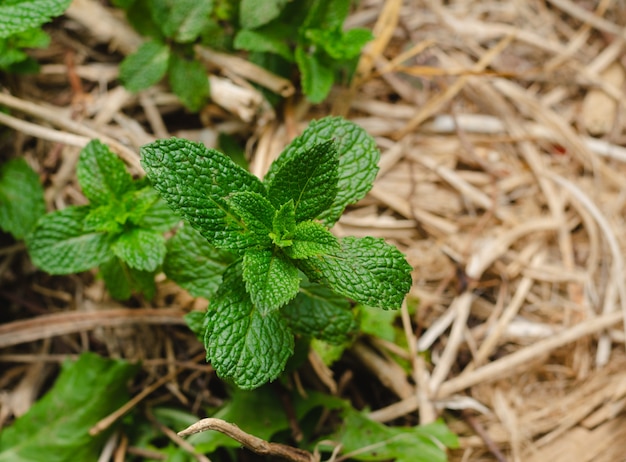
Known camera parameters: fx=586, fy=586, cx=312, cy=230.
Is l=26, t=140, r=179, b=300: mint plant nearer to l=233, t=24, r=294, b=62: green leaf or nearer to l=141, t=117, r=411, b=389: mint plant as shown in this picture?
l=141, t=117, r=411, b=389: mint plant

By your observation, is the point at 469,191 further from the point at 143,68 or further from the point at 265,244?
the point at 143,68

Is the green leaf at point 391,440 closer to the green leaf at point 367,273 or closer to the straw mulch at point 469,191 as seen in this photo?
the straw mulch at point 469,191

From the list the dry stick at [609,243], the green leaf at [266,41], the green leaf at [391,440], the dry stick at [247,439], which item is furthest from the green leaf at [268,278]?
the dry stick at [609,243]

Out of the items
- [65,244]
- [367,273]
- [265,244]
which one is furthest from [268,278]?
[65,244]

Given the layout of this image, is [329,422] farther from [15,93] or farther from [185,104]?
[15,93]

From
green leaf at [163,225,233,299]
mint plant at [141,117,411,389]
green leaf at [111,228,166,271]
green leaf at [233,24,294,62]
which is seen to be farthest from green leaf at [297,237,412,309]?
green leaf at [233,24,294,62]

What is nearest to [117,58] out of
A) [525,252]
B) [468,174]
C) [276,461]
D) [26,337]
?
[26,337]
